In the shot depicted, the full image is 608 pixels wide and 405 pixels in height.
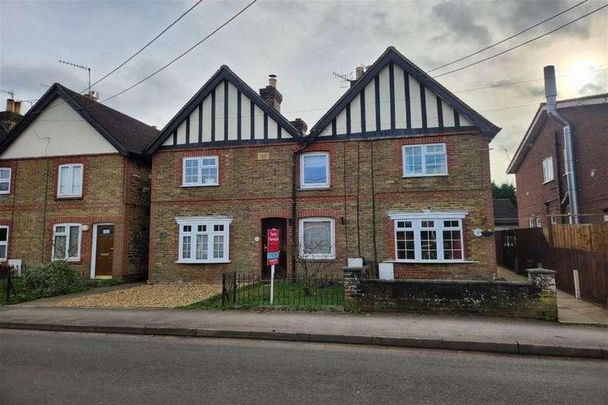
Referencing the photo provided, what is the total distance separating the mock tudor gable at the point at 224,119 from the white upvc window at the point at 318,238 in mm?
3722

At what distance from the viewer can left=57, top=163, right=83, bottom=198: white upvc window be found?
61.8 ft

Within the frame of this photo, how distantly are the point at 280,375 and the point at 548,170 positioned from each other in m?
22.2

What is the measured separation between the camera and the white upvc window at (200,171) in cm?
1764

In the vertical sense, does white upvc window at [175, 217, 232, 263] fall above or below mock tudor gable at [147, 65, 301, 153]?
below

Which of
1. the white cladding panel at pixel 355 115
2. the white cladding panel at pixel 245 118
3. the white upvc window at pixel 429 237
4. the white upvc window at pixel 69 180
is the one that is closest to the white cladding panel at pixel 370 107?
the white cladding panel at pixel 355 115

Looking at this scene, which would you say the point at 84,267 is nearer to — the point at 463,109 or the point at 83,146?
the point at 83,146

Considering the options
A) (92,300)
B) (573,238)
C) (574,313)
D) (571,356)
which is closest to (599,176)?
(573,238)

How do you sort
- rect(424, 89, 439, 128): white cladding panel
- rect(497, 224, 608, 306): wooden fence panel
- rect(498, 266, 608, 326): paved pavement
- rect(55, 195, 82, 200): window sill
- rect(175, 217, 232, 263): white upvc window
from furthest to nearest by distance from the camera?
rect(55, 195, 82, 200): window sill
rect(175, 217, 232, 263): white upvc window
rect(424, 89, 439, 128): white cladding panel
rect(497, 224, 608, 306): wooden fence panel
rect(498, 266, 608, 326): paved pavement

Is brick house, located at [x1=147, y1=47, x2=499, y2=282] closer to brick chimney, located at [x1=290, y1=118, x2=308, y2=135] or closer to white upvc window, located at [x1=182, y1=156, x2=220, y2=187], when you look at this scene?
white upvc window, located at [x1=182, y1=156, x2=220, y2=187]

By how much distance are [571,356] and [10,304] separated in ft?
49.6

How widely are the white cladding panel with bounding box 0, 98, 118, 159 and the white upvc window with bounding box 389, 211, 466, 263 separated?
43.5ft

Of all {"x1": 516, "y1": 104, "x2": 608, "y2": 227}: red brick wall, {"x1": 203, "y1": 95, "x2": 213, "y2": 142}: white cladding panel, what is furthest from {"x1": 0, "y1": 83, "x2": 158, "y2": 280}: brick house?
{"x1": 516, "y1": 104, "x2": 608, "y2": 227}: red brick wall

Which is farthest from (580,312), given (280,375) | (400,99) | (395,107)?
(400,99)

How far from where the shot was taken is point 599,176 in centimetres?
1742
